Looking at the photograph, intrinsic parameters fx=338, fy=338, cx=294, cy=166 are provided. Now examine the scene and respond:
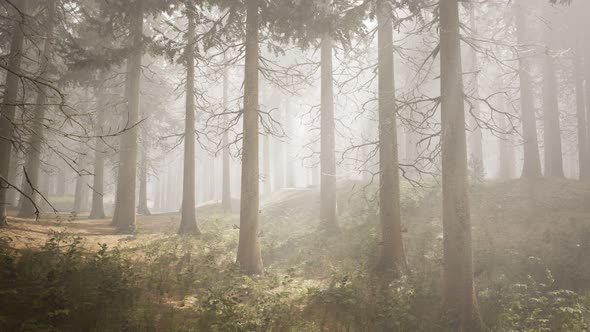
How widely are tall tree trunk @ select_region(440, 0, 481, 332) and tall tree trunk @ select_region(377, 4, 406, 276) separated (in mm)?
2055

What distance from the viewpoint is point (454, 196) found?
7121mm

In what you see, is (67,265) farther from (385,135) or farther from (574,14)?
(574,14)

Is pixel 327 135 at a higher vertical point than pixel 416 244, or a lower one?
higher

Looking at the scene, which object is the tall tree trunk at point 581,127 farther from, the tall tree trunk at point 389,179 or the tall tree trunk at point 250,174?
the tall tree trunk at point 250,174

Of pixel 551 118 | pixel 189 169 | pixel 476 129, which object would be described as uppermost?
pixel 476 129

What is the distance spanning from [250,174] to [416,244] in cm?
605

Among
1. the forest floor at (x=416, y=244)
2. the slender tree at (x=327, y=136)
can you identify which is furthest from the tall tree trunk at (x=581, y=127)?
the slender tree at (x=327, y=136)

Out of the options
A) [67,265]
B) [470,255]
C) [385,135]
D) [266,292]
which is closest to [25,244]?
[67,265]

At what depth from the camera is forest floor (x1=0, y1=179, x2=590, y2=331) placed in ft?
27.2

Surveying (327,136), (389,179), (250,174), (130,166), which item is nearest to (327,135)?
(327,136)

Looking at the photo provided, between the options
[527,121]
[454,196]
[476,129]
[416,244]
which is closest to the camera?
[454,196]

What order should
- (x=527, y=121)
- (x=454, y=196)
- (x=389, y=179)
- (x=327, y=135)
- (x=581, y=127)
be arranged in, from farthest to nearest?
1. (x=581, y=127)
2. (x=527, y=121)
3. (x=327, y=135)
4. (x=389, y=179)
5. (x=454, y=196)

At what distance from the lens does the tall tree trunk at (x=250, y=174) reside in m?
9.91

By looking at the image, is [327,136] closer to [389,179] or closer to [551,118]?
[389,179]
